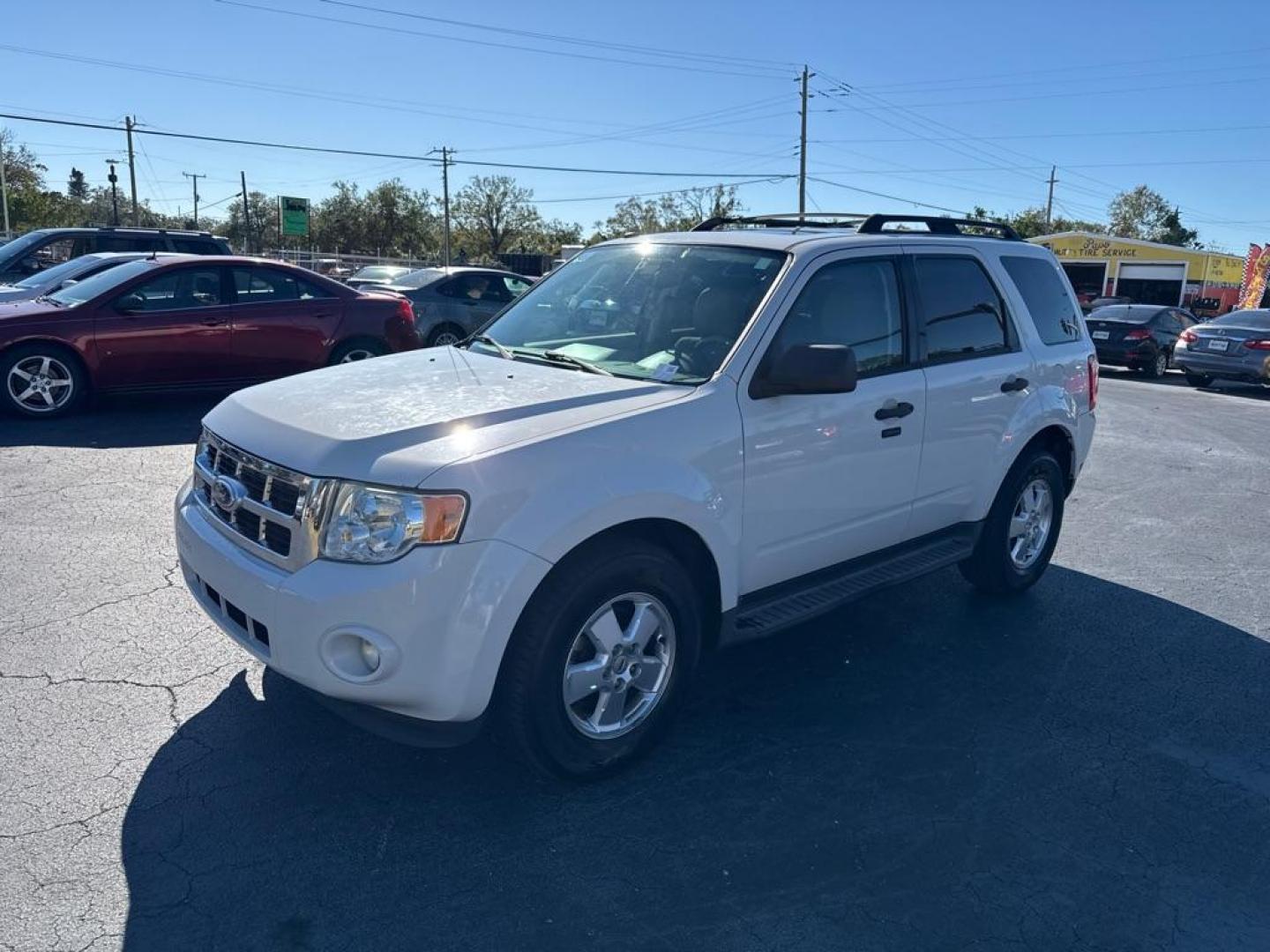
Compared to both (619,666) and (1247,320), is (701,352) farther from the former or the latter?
(1247,320)

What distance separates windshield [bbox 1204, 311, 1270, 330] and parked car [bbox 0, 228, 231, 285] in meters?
17.6

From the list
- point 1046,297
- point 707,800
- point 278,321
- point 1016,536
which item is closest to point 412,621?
point 707,800

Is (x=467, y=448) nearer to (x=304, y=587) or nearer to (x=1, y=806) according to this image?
(x=304, y=587)

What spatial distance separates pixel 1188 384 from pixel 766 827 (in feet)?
61.1

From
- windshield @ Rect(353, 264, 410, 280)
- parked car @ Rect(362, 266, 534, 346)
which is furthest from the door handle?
windshield @ Rect(353, 264, 410, 280)

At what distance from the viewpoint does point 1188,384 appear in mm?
18484

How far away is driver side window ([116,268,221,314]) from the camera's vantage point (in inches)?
356

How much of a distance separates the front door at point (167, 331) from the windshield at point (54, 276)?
8.13 ft

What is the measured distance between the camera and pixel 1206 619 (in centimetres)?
528

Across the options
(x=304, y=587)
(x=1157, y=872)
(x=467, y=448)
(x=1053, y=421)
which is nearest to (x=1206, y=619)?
(x=1053, y=421)

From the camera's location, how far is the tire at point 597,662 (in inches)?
121

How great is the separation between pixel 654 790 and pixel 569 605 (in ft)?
2.63

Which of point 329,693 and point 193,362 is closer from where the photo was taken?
point 329,693

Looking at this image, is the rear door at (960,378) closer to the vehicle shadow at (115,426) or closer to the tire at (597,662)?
the tire at (597,662)
